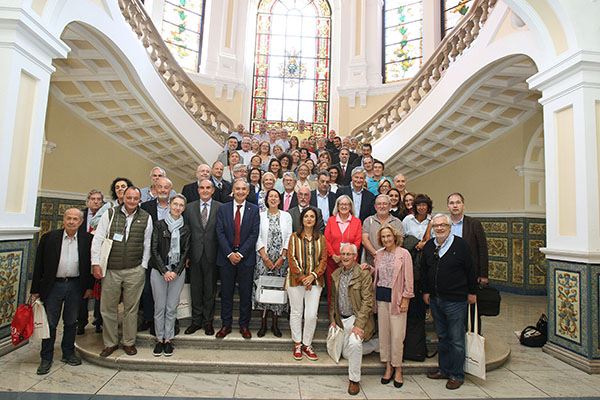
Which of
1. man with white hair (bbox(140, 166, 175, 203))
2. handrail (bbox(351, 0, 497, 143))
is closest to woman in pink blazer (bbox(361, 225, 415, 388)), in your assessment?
man with white hair (bbox(140, 166, 175, 203))

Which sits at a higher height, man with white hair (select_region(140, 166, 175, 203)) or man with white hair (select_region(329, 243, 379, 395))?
man with white hair (select_region(140, 166, 175, 203))

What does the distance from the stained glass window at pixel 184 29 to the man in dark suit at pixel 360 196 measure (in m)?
8.46

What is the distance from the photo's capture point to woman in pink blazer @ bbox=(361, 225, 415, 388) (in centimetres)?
318

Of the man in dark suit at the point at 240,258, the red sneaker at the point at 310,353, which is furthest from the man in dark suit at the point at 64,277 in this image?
the red sneaker at the point at 310,353

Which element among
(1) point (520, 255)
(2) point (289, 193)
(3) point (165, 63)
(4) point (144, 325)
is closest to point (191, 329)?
(4) point (144, 325)

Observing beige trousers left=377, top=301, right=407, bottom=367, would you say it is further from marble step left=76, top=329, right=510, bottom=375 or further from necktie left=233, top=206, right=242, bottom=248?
necktie left=233, top=206, right=242, bottom=248

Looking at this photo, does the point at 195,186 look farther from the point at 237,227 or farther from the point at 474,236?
the point at 474,236

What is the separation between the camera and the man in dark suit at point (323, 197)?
4355 millimetres

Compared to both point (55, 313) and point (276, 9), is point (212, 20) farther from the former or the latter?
point (55, 313)

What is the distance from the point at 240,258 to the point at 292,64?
989 centimetres

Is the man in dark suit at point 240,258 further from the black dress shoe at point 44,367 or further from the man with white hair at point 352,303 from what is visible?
the black dress shoe at point 44,367

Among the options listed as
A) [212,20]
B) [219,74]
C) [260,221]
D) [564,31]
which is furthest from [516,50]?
[212,20]

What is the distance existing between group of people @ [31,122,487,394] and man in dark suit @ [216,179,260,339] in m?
0.01

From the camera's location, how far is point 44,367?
3141mm
